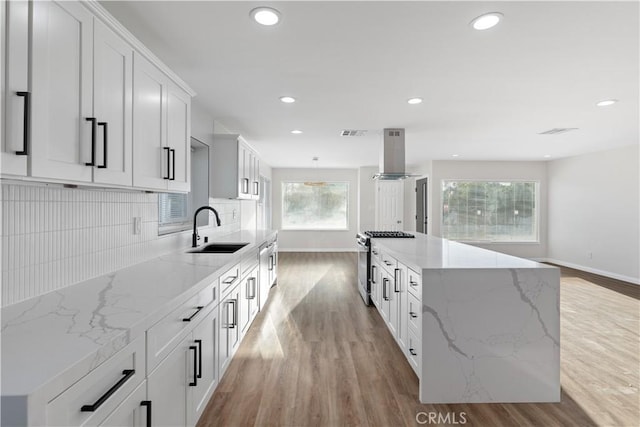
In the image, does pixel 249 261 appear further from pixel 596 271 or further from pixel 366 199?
pixel 596 271

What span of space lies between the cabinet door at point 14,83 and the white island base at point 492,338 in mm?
2195

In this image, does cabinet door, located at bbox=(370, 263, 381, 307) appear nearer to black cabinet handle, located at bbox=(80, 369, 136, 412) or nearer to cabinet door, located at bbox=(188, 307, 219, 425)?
cabinet door, located at bbox=(188, 307, 219, 425)

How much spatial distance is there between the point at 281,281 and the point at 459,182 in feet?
17.0

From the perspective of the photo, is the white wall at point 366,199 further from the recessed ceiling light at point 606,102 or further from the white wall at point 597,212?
the recessed ceiling light at point 606,102

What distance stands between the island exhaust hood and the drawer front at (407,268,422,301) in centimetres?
241

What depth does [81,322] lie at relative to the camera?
1227 mm

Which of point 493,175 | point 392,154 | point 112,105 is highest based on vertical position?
point 493,175

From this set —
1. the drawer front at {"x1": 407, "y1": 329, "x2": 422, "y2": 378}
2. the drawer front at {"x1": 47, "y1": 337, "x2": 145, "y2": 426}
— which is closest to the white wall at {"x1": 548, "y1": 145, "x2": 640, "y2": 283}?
the drawer front at {"x1": 407, "y1": 329, "x2": 422, "y2": 378}

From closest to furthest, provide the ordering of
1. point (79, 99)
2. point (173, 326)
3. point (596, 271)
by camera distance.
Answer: point (79, 99), point (173, 326), point (596, 271)

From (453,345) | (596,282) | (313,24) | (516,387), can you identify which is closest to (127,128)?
(313,24)

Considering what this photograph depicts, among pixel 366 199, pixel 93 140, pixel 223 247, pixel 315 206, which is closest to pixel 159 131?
pixel 93 140

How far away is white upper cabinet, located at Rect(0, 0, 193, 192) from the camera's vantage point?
3.57 ft

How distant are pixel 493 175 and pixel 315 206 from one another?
4720 mm

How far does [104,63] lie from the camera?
1538mm
